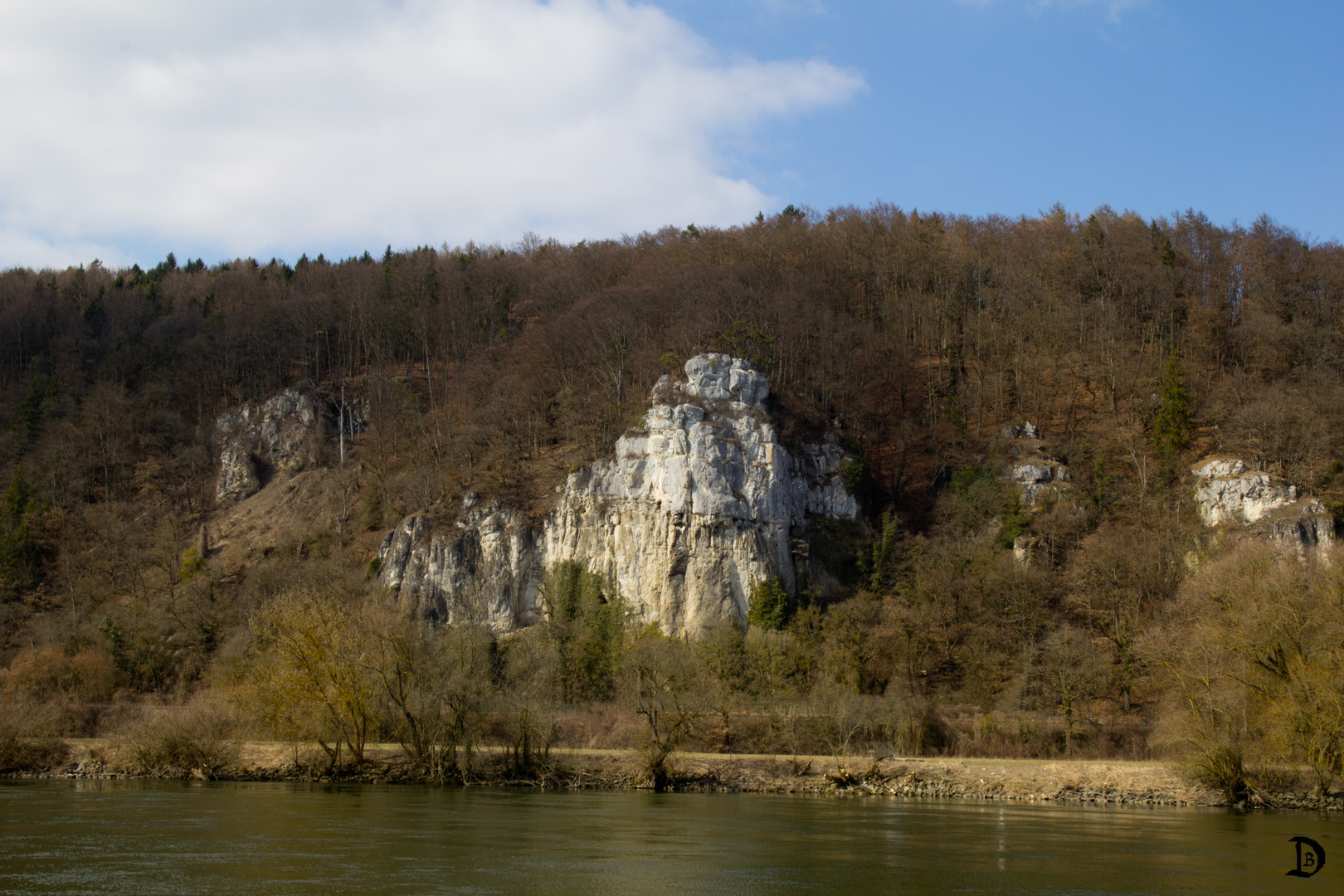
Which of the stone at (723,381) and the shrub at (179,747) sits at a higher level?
the stone at (723,381)

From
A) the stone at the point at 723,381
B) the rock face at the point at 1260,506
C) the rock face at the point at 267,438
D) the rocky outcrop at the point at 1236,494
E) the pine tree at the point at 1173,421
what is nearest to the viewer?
the rock face at the point at 1260,506

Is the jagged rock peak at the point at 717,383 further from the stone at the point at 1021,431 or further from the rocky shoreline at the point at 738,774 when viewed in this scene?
the rocky shoreline at the point at 738,774

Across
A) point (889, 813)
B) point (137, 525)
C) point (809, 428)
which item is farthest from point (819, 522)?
point (137, 525)

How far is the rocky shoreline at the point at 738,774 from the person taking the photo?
38.6m

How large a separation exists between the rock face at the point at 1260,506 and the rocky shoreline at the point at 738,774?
77.7 ft

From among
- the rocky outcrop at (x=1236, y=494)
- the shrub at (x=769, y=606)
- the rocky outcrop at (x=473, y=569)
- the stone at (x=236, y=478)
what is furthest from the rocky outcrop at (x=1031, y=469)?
the stone at (x=236, y=478)

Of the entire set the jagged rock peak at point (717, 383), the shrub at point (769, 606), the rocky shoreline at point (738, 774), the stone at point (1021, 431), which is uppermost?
the jagged rock peak at point (717, 383)

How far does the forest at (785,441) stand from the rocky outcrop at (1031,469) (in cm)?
95

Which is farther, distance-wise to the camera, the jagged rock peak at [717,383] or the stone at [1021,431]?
the stone at [1021,431]

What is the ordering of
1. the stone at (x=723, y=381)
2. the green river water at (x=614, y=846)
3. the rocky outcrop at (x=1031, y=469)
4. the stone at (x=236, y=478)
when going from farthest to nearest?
the stone at (x=236, y=478)
the stone at (x=723, y=381)
the rocky outcrop at (x=1031, y=469)
the green river water at (x=614, y=846)

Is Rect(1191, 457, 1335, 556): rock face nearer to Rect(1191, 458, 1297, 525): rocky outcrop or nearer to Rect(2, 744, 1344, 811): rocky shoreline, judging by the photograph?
Rect(1191, 458, 1297, 525): rocky outcrop

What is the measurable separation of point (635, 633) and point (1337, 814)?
114ft

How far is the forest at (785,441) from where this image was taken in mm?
39906

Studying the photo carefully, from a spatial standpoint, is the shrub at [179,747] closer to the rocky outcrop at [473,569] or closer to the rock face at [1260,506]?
the rocky outcrop at [473,569]
